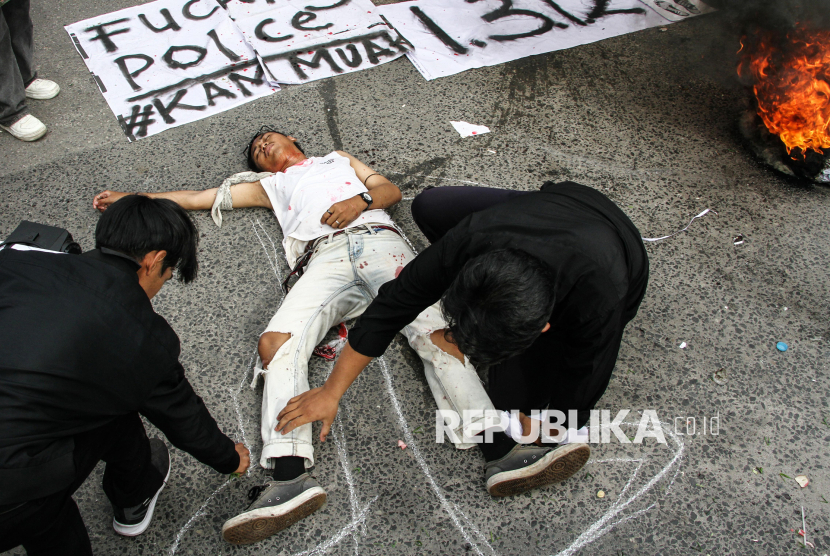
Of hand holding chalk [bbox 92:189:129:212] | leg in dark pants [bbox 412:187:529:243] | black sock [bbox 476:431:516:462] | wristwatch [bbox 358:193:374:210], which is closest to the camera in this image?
black sock [bbox 476:431:516:462]

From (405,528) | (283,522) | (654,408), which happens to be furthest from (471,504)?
(654,408)

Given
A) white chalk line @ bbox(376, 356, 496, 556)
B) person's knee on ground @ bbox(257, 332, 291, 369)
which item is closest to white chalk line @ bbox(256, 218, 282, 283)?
person's knee on ground @ bbox(257, 332, 291, 369)

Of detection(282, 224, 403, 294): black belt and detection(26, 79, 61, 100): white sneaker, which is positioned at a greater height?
detection(26, 79, 61, 100): white sneaker

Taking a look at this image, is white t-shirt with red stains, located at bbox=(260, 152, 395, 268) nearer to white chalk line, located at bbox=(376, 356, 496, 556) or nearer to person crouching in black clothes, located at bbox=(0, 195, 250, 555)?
white chalk line, located at bbox=(376, 356, 496, 556)

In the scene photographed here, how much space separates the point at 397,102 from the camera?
3709 millimetres

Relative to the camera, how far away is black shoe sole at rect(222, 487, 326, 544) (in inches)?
71.9

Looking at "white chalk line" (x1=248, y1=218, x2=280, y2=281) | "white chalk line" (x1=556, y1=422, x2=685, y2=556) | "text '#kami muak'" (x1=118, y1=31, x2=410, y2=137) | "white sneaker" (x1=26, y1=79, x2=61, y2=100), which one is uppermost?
"white sneaker" (x1=26, y1=79, x2=61, y2=100)

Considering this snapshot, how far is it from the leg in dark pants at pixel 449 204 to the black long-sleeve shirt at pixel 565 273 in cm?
39

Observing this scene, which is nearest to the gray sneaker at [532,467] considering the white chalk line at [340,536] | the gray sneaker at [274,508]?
the white chalk line at [340,536]

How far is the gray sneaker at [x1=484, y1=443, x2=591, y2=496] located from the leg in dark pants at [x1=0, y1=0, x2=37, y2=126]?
3509mm

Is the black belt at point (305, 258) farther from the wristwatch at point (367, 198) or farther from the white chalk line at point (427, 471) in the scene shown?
the white chalk line at point (427, 471)

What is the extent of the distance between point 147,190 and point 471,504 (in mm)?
2457

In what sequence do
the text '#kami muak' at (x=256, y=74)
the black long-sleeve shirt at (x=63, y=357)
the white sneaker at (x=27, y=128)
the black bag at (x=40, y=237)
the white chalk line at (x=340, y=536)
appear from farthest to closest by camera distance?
the text '#kami muak' at (x=256, y=74)
the white sneaker at (x=27, y=128)
the white chalk line at (x=340, y=536)
the black bag at (x=40, y=237)
the black long-sleeve shirt at (x=63, y=357)

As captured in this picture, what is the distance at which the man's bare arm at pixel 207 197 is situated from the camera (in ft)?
9.68
